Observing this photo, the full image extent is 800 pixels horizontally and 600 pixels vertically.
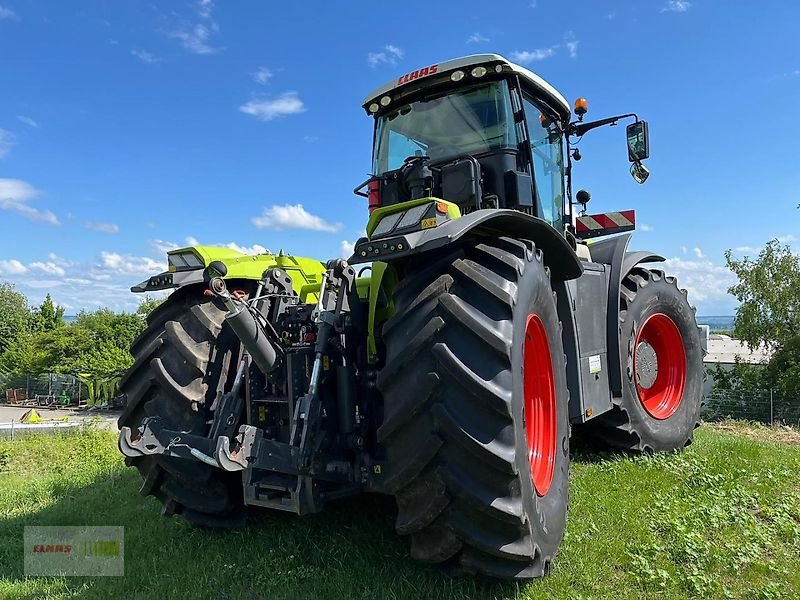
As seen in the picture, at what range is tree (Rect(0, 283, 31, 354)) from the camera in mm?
48750

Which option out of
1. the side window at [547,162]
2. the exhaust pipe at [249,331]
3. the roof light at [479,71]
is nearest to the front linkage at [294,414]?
the exhaust pipe at [249,331]

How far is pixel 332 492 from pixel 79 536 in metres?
2.25

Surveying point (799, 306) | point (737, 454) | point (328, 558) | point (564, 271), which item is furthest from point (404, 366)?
point (799, 306)

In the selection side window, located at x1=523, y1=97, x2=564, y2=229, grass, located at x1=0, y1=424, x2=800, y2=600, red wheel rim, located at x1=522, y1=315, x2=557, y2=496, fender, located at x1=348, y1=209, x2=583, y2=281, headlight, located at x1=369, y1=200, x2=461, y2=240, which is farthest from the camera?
side window, located at x1=523, y1=97, x2=564, y2=229

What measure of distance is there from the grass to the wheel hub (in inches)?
33.4

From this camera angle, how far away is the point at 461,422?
2482 mm

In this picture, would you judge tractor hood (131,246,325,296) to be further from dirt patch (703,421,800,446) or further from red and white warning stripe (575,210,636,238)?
dirt patch (703,421,800,446)

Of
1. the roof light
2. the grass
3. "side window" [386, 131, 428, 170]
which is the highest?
the roof light

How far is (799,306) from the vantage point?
70.5 feet

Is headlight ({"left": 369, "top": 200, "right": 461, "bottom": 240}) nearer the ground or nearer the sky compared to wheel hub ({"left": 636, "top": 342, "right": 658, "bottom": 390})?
nearer the sky

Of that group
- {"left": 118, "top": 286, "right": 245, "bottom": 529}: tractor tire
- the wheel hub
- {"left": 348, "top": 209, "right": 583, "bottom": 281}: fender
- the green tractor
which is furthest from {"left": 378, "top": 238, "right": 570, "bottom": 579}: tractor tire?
the wheel hub

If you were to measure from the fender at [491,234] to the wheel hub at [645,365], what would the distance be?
213 centimetres

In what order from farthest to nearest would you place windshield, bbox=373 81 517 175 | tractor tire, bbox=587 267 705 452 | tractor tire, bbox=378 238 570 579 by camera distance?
tractor tire, bbox=587 267 705 452 → windshield, bbox=373 81 517 175 → tractor tire, bbox=378 238 570 579

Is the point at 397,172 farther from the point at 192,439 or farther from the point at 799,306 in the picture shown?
the point at 799,306
